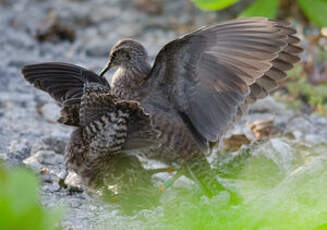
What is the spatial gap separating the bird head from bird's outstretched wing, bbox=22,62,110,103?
2.17 feet

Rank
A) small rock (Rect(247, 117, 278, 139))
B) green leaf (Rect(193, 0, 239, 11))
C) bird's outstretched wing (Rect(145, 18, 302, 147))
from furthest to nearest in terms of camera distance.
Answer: green leaf (Rect(193, 0, 239, 11)) → small rock (Rect(247, 117, 278, 139)) → bird's outstretched wing (Rect(145, 18, 302, 147))

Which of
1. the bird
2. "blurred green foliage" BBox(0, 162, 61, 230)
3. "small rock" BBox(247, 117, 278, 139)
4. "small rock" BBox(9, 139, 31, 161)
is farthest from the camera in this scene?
"small rock" BBox(247, 117, 278, 139)

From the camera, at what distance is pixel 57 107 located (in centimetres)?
691

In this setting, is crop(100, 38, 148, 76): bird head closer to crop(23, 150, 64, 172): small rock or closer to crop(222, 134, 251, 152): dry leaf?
crop(23, 150, 64, 172): small rock

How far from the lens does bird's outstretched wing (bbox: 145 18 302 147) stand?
15.7ft

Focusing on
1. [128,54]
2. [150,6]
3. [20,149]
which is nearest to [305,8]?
[128,54]

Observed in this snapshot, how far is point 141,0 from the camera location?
33.7 feet

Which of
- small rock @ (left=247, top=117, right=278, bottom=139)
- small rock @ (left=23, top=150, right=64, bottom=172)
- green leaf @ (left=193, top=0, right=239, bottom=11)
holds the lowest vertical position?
small rock @ (left=23, top=150, right=64, bottom=172)

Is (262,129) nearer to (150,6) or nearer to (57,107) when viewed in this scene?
(57,107)

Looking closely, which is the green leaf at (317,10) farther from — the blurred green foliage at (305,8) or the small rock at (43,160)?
the small rock at (43,160)

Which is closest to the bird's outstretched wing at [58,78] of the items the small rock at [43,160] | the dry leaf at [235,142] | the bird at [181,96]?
the bird at [181,96]

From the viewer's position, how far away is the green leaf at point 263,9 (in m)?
A: 7.03

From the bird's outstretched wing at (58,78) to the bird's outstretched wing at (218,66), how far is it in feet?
1.79

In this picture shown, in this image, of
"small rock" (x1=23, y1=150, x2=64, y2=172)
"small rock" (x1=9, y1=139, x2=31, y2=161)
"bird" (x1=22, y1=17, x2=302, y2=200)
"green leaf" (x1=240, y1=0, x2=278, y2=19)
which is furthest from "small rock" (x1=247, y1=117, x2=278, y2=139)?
"small rock" (x1=9, y1=139, x2=31, y2=161)
